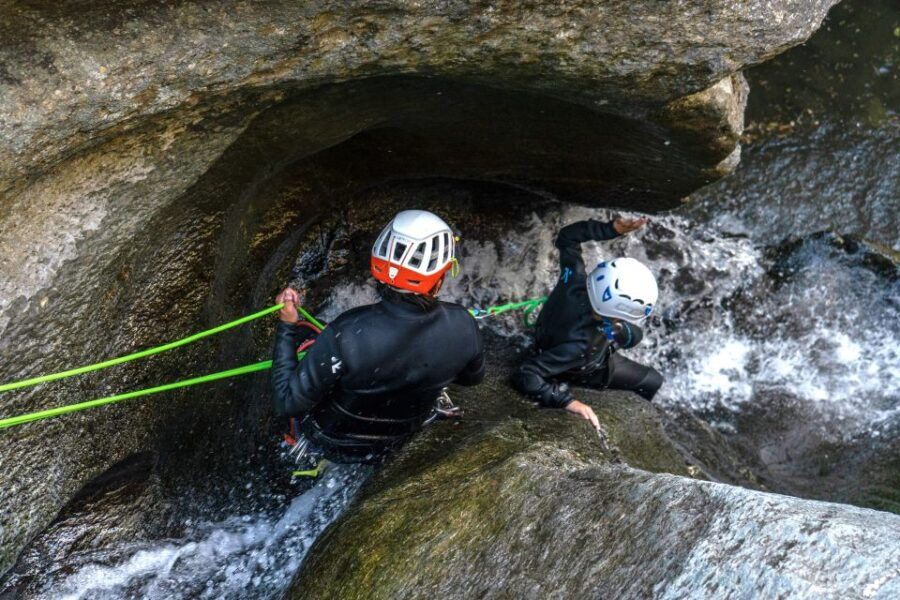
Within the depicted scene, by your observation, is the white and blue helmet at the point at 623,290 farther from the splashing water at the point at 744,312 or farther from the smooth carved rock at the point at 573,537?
the splashing water at the point at 744,312

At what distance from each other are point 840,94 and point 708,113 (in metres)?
4.41

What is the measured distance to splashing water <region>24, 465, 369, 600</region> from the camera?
12.7 ft

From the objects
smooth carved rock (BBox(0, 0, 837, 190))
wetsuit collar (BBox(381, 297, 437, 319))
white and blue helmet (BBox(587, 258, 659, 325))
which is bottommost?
white and blue helmet (BBox(587, 258, 659, 325))

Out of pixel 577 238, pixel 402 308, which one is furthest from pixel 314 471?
pixel 577 238

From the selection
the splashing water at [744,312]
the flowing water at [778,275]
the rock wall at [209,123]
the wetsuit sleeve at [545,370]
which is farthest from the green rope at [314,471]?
the splashing water at [744,312]

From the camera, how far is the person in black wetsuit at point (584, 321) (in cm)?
470

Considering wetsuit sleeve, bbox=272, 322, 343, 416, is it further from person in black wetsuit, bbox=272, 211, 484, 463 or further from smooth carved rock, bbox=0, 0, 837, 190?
smooth carved rock, bbox=0, 0, 837, 190

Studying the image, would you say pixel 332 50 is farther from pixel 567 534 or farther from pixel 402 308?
pixel 567 534

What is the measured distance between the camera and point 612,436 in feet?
15.1

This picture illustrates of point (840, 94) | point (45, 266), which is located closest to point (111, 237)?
point (45, 266)

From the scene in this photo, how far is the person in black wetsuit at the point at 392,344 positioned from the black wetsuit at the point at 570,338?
101 centimetres

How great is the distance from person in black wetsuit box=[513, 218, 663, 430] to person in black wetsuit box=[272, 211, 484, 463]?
1.01 m

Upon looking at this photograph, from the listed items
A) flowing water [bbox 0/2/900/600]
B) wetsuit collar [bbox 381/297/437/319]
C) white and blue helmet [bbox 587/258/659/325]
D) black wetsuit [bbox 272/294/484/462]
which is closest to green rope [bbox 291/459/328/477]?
black wetsuit [bbox 272/294/484/462]

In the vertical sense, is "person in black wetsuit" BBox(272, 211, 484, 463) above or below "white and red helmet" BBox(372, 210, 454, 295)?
below
